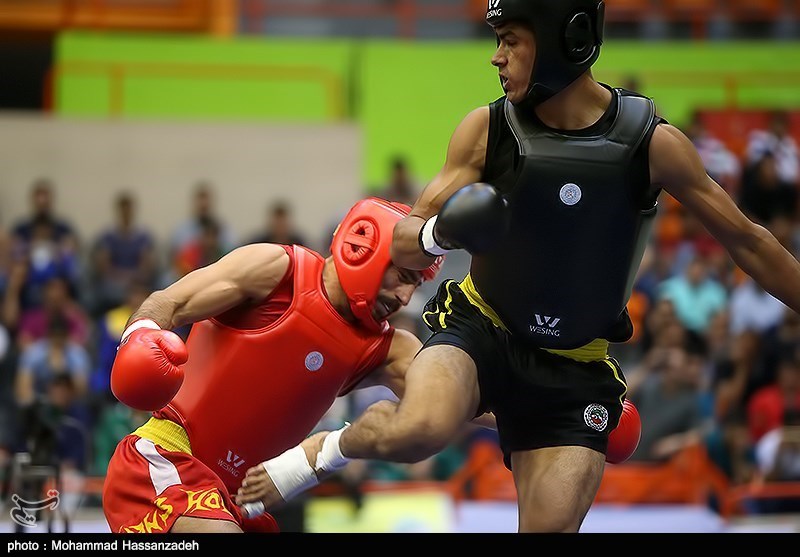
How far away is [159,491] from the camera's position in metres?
4.64

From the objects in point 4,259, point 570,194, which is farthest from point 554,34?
point 4,259

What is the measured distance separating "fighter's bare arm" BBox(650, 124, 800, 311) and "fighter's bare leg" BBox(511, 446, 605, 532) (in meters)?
0.89

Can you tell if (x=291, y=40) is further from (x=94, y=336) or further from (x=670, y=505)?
(x=670, y=505)

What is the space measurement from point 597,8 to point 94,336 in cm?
756

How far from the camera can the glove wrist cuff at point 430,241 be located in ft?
13.8

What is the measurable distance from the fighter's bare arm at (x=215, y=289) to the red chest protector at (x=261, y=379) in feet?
0.47

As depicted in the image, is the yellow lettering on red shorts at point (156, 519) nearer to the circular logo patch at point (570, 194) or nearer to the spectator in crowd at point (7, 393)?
the circular logo patch at point (570, 194)

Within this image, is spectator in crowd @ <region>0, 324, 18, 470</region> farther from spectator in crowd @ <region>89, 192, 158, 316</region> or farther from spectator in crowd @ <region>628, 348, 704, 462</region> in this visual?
spectator in crowd @ <region>628, 348, 704, 462</region>

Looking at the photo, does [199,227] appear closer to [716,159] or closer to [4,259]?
[4,259]

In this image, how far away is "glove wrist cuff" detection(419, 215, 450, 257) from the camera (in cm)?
420

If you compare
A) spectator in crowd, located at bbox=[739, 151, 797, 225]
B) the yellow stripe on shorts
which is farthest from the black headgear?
spectator in crowd, located at bbox=[739, 151, 797, 225]

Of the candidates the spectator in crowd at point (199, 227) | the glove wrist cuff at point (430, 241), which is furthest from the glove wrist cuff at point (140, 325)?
the spectator in crowd at point (199, 227)

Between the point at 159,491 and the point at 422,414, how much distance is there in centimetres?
119

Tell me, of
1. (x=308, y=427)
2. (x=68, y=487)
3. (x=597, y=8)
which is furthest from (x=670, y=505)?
(x=597, y=8)
